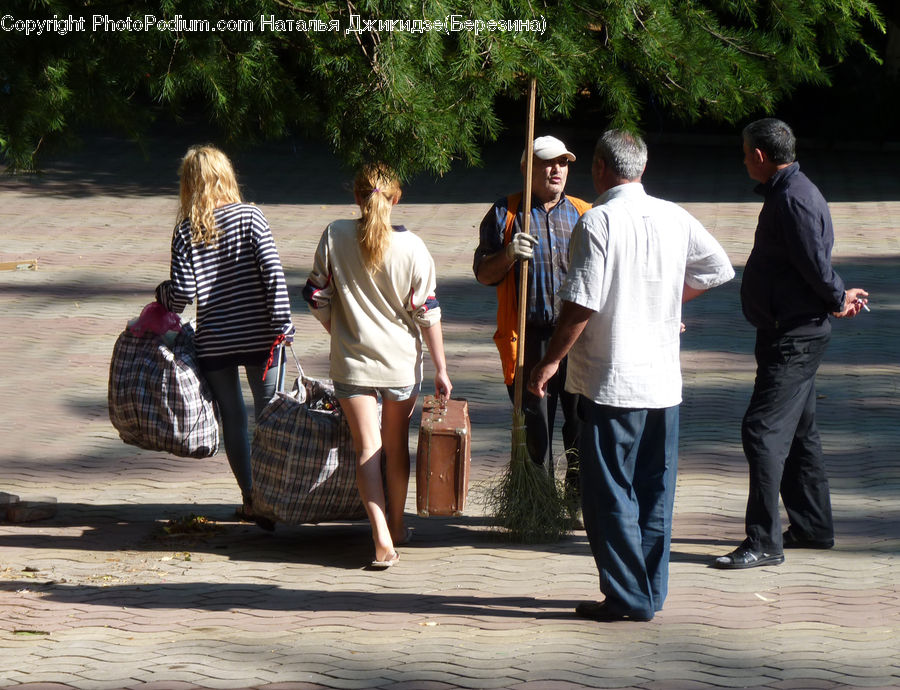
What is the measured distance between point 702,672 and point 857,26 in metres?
2.70

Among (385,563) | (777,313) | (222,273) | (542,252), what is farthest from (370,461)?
(777,313)

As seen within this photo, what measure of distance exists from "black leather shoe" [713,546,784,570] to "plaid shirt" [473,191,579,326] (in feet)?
4.40

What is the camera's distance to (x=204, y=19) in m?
4.48

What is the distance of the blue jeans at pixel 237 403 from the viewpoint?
234 inches

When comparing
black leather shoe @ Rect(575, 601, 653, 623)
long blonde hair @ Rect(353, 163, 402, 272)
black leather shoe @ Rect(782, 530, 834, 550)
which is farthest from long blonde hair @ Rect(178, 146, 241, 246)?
black leather shoe @ Rect(782, 530, 834, 550)

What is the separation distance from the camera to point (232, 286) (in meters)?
5.82

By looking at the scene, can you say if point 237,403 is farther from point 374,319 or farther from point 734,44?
point 734,44

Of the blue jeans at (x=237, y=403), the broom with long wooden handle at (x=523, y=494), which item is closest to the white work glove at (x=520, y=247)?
the broom with long wooden handle at (x=523, y=494)

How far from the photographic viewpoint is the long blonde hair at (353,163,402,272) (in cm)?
528

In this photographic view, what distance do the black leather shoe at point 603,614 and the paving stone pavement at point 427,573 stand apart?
0.05 meters

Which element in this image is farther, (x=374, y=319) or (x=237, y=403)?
(x=237, y=403)

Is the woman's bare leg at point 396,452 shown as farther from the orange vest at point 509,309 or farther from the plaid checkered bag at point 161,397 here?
the plaid checkered bag at point 161,397

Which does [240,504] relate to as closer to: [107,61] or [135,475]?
[135,475]

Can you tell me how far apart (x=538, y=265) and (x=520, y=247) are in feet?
0.89
